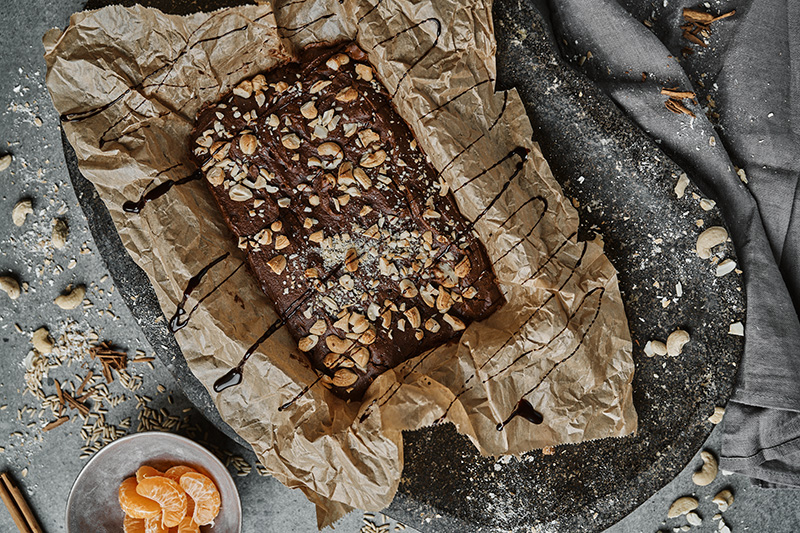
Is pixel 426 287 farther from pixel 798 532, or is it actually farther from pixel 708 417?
pixel 798 532

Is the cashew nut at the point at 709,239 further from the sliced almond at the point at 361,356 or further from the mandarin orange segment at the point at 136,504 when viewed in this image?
the mandarin orange segment at the point at 136,504

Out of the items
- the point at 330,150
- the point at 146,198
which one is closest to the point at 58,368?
the point at 146,198

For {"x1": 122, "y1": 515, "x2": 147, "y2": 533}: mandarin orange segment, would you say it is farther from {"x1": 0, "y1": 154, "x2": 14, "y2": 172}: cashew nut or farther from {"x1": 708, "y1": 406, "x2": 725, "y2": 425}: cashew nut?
{"x1": 708, "y1": 406, "x2": 725, "y2": 425}: cashew nut

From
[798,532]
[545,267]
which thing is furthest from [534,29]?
[798,532]

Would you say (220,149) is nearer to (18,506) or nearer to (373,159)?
(373,159)

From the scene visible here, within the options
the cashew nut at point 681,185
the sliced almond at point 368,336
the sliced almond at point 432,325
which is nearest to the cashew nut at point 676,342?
the cashew nut at point 681,185

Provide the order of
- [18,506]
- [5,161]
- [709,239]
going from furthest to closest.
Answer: [18,506] < [5,161] < [709,239]

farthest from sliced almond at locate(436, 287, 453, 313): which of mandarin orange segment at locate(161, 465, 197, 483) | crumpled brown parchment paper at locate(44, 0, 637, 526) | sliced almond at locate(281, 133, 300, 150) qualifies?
mandarin orange segment at locate(161, 465, 197, 483)
